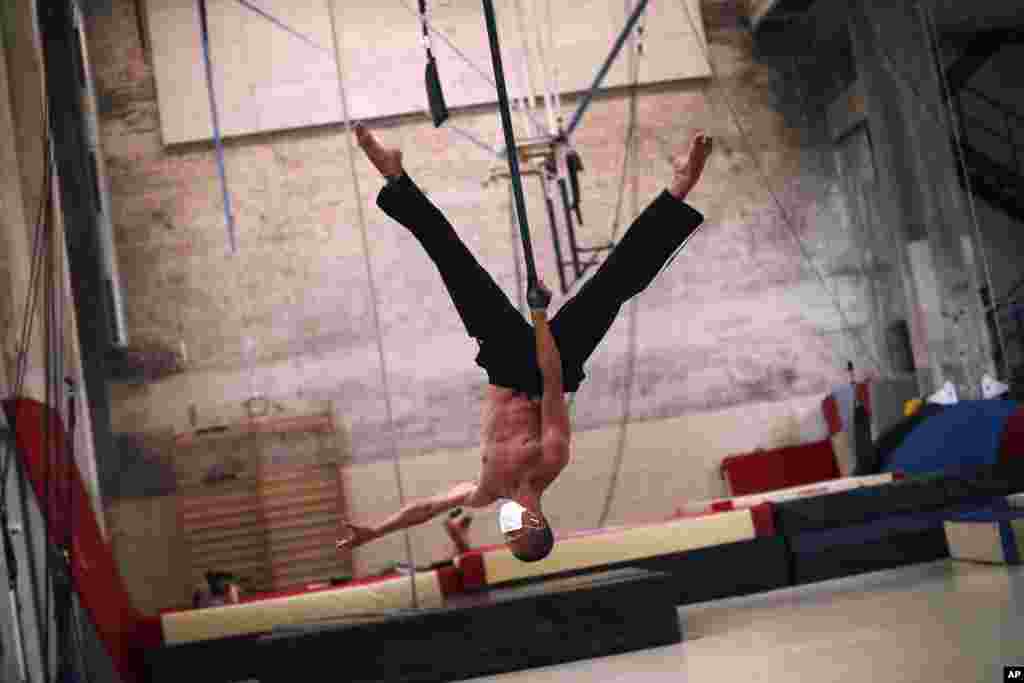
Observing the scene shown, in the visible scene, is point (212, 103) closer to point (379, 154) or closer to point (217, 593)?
point (217, 593)

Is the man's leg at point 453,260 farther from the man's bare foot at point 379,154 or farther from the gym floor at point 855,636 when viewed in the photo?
the gym floor at point 855,636

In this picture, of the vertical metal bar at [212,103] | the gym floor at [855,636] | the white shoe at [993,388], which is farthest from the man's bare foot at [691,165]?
the white shoe at [993,388]

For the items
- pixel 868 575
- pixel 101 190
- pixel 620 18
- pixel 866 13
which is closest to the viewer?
pixel 868 575

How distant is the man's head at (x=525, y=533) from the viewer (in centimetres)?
389

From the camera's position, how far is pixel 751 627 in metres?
5.48

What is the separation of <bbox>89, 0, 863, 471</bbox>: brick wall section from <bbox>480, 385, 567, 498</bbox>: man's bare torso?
5798mm

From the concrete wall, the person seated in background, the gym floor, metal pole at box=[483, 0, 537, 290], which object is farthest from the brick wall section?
metal pole at box=[483, 0, 537, 290]

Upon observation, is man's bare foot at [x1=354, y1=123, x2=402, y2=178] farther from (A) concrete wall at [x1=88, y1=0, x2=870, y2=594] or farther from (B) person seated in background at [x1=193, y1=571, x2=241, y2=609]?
(A) concrete wall at [x1=88, y1=0, x2=870, y2=594]

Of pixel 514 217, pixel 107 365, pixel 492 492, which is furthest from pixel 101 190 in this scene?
pixel 492 492

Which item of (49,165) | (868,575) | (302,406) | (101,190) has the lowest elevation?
(868,575)

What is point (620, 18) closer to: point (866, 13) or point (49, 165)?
point (866, 13)

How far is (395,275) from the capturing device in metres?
10.3

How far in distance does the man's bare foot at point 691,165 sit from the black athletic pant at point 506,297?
6 cm

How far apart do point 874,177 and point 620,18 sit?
270 cm
